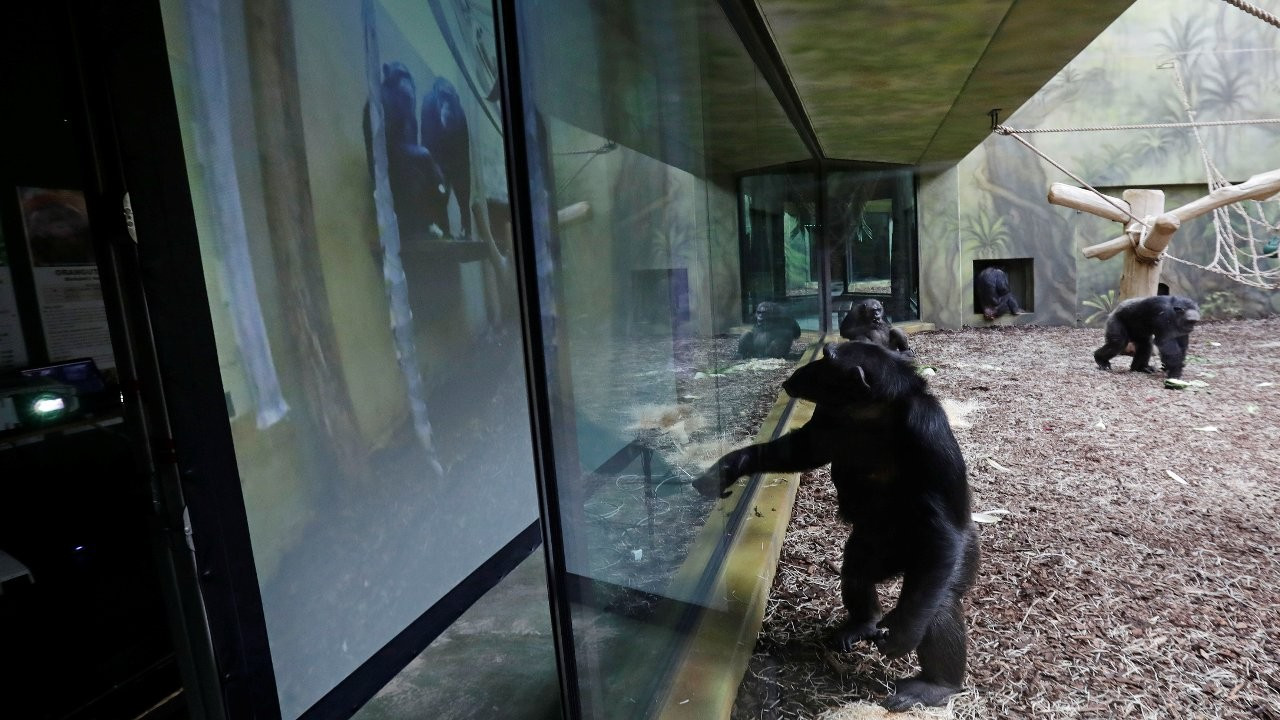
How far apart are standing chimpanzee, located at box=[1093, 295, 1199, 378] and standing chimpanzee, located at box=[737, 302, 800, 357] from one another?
3002 millimetres

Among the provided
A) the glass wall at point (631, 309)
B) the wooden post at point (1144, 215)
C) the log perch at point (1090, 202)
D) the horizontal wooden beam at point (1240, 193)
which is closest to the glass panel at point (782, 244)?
the glass wall at point (631, 309)

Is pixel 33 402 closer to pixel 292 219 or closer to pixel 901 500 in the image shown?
pixel 292 219

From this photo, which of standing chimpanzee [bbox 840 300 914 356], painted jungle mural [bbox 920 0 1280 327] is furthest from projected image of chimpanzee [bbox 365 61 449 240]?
painted jungle mural [bbox 920 0 1280 327]

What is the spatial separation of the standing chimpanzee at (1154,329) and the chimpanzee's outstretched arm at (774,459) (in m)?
4.84

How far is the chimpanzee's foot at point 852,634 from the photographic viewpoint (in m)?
1.75

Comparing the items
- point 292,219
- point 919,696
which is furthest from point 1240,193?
point 292,219

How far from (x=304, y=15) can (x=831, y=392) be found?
5.67 feet

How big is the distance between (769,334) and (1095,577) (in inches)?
76.1

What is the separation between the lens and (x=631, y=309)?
1516 millimetres

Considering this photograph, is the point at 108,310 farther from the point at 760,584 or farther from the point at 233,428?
the point at 760,584

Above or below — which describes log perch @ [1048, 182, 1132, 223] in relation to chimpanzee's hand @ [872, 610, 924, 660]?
above

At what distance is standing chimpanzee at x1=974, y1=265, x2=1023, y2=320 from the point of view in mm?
9047

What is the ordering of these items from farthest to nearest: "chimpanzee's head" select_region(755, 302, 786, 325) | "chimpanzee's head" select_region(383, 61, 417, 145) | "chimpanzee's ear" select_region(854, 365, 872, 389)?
"chimpanzee's head" select_region(755, 302, 786, 325) → "chimpanzee's head" select_region(383, 61, 417, 145) → "chimpanzee's ear" select_region(854, 365, 872, 389)

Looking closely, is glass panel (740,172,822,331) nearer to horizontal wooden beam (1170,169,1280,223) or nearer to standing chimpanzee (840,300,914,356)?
standing chimpanzee (840,300,914,356)
